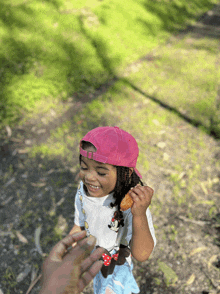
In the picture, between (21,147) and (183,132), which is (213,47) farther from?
(21,147)

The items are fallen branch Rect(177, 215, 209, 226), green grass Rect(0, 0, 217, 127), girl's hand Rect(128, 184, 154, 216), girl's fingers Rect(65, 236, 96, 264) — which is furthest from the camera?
green grass Rect(0, 0, 217, 127)

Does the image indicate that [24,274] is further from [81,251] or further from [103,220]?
[81,251]

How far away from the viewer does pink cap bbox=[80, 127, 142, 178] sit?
131 cm

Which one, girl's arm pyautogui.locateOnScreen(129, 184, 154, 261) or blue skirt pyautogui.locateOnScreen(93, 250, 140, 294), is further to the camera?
blue skirt pyautogui.locateOnScreen(93, 250, 140, 294)

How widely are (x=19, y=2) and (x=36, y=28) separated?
5.35ft

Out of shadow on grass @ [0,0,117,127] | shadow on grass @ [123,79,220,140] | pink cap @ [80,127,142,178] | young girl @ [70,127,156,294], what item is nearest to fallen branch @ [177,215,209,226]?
young girl @ [70,127,156,294]

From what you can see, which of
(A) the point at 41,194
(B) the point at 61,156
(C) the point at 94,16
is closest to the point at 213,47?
(C) the point at 94,16

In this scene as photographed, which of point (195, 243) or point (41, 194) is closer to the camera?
point (195, 243)

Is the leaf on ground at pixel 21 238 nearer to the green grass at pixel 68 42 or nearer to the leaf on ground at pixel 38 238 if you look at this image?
the leaf on ground at pixel 38 238

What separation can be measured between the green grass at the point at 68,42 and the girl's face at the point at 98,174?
3291 millimetres

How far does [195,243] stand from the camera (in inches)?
105

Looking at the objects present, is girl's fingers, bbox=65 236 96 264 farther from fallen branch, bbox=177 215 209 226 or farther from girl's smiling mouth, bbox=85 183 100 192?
fallen branch, bbox=177 215 209 226

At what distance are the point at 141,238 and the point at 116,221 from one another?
0.77ft

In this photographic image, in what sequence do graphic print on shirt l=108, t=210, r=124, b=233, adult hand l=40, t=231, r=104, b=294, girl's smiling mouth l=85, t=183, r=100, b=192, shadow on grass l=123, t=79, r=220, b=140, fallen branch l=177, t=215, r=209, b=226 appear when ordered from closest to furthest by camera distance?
1. adult hand l=40, t=231, r=104, b=294
2. girl's smiling mouth l=85, t=183, r=100, b=192
3. graphic print on shirt l=108, t=210, r=124, b=233
4. fallen branch l=177, t=215, r=209, b=226
5. shadow on grass l=123, t=79, r=220, b=140
